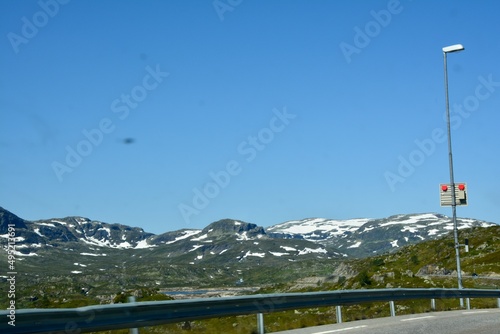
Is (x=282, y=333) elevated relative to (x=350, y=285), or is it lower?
elevated

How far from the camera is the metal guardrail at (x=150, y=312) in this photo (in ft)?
33.1

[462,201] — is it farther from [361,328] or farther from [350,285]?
[350,285]

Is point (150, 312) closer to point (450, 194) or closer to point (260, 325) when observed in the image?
point (260, 325)

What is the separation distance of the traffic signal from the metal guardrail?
1161 centimetres

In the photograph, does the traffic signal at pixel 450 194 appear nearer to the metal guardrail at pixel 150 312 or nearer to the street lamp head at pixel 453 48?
the street lamp head at pixel 453 48

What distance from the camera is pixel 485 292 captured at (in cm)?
2705

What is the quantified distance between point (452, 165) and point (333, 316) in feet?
39.9

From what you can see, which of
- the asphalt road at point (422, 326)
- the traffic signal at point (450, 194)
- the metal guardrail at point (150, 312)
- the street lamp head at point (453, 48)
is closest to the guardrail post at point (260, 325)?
the metal guardrail at point (150, 312)

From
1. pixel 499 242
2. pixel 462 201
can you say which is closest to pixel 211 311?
pixel 462 201

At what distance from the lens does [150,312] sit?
1262 centimetres

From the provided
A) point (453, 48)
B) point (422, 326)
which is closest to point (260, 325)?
point (422, 326)

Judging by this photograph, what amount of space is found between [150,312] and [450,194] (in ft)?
67.4

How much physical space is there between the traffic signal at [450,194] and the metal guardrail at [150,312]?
11612 millimetres

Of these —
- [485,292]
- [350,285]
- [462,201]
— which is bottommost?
[350,285]
